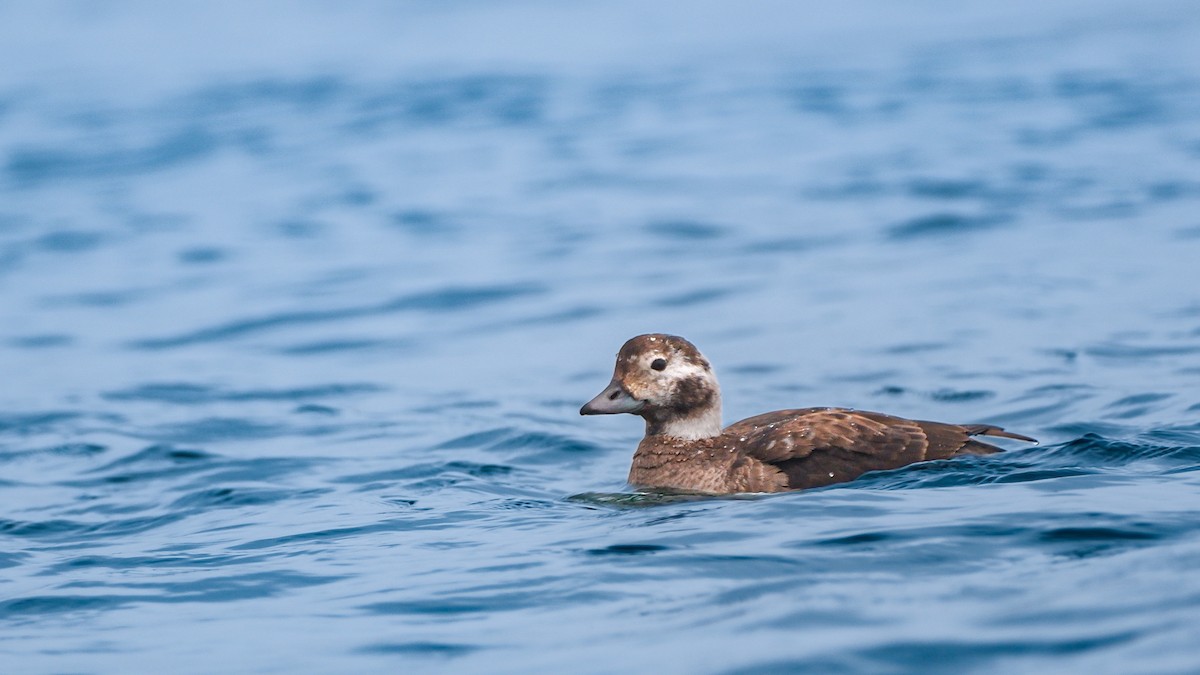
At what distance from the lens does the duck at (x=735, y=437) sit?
9.23 m

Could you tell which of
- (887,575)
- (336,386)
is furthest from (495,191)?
(887,575)

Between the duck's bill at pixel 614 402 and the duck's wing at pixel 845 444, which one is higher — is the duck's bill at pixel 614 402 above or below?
above

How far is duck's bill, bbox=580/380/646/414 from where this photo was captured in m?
9.70

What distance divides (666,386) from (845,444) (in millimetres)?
1176

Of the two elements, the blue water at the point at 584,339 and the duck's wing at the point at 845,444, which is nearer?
the blue water at the point at 584,339

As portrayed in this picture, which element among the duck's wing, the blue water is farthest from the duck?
the blue water

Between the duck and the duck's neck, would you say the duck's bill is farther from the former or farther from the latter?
the duck's neck

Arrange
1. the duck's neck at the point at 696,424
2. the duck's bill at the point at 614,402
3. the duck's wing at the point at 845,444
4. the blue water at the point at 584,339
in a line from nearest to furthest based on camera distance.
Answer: the blue water at the point at 584,339
the duck's wing at the point at 845,444
the duck's bill at the point at 614,402
the duck's neck at the point at 696,424

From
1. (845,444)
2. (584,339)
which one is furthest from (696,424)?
(584,339)

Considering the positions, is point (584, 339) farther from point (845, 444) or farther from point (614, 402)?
point (845, 444)

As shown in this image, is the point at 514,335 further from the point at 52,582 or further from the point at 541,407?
→ the point at 52,582

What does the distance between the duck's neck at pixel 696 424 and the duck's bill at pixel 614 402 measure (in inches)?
9.7

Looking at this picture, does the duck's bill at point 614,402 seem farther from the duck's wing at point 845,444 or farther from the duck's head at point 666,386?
the duck's wing at point 845,444

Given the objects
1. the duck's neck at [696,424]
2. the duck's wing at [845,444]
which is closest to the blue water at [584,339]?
the duck's wing at [845,444]
